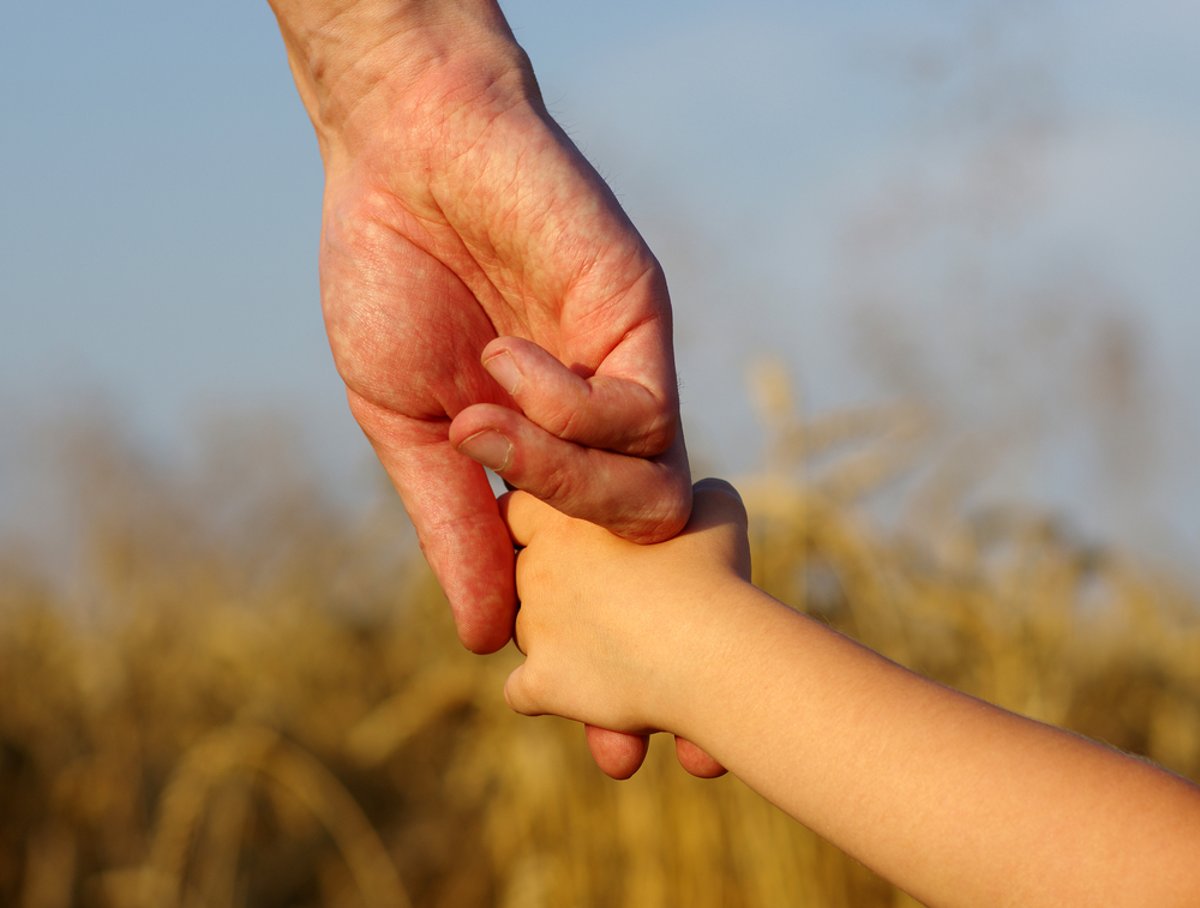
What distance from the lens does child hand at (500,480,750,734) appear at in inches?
43.8

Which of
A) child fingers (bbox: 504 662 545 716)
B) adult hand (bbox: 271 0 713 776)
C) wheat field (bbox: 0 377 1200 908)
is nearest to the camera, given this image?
adult hand (bbox: 271 0 713 776)

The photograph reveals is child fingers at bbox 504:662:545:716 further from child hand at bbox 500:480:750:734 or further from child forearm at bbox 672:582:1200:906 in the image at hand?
Result: child forearm at bbox 672:582:1200:906

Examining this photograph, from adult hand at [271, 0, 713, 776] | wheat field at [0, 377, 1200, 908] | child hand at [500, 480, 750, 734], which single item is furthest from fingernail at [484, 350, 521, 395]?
wheat field at [0, 377, 1200, 908]

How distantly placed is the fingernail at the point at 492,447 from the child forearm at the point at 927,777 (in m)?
0.23

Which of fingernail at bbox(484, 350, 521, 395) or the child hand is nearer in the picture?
fingernail at bbox(484, 350, 521, 395)

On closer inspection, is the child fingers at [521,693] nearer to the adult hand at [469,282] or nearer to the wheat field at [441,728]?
the adult hand at [469,282]

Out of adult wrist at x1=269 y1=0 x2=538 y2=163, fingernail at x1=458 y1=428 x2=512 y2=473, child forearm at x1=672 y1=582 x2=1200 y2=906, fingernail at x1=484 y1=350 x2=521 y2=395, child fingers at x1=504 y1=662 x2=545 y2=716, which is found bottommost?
child fingers at x1=504 y1=662 x2=545 y2=716

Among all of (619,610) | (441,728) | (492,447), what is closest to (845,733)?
(619,610)

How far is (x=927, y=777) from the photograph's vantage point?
3.22ft

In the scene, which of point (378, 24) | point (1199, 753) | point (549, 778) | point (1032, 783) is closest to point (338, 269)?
point (378, 24)

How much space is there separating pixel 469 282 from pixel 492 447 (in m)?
0.30

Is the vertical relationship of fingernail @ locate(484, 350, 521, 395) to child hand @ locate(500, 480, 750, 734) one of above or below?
above

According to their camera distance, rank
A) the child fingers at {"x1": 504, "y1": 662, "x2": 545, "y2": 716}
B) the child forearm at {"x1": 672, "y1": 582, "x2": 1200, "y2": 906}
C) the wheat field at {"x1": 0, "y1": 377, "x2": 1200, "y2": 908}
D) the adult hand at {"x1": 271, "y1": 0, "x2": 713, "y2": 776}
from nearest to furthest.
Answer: the child forearm at {"x1": 672, "y1": 582, "x2": 1200, "y2": 906}
the adult hand at {"x1": 271, "y1": 0, "x2": 713, "y2": 776}
the child fingers at {"x1": 504, "y1": 662, "x2": 545, "y2": 716}
the wheat field at {"x1": 0, "y1": 377, "x2": 1200, "y2": 908}

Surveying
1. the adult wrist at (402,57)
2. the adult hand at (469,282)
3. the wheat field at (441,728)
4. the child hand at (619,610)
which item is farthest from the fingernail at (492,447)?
the wheat field at (441,728)
